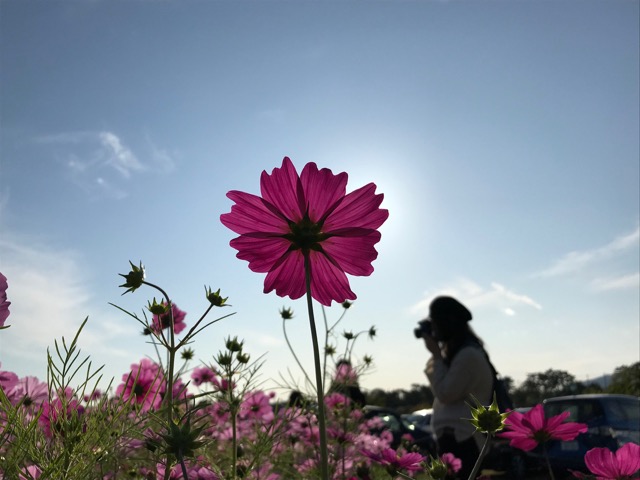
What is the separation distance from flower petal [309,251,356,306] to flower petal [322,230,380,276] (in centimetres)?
2

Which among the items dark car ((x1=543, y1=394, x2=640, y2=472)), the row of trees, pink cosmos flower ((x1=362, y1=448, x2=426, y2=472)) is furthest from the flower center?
the row of trees

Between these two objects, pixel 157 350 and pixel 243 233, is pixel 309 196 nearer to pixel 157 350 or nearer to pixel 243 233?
pixel 243 233

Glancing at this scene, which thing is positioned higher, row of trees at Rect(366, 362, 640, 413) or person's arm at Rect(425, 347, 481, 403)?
row of trees at Rect(366, 362, 640, 413)

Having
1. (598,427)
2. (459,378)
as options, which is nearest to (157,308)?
(459,378)

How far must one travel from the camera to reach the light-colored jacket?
259 cm

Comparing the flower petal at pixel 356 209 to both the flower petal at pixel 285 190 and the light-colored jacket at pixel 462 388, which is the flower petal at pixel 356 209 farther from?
the light-colored jacket at pixel 462 388

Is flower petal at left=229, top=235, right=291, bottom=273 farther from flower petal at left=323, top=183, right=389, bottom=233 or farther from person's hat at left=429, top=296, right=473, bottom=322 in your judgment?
person's hat at left=429, top=296, right=473, bottom=322

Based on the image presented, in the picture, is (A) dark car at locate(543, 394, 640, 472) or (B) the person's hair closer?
(B) the person's hair

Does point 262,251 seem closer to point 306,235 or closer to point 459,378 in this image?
point 306,235

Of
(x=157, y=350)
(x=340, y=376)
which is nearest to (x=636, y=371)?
(x=340, y=376)

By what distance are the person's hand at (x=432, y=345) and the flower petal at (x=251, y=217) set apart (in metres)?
2.54

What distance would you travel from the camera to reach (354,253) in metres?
0.75

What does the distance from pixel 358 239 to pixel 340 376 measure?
2.16 metres

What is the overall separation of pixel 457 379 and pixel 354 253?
206cm
